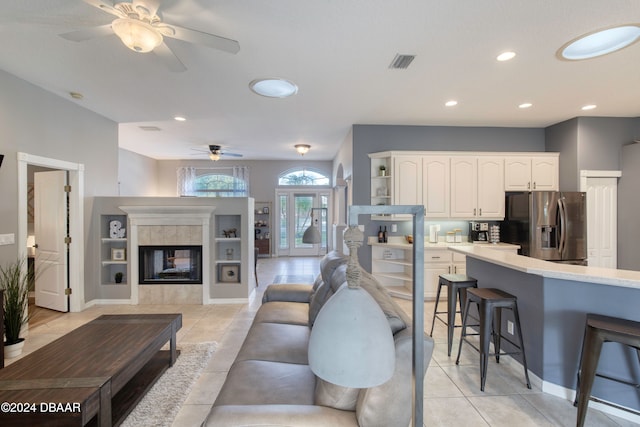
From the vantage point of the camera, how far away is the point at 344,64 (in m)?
2.90

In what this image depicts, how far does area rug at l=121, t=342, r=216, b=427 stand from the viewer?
6.61 ft

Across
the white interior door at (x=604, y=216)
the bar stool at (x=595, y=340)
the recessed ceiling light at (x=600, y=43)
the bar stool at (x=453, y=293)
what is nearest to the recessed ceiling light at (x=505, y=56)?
the recessed ceiling light at (x=600, y=43)

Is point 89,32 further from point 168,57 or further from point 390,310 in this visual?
point 390,310

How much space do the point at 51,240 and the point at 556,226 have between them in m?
7.42

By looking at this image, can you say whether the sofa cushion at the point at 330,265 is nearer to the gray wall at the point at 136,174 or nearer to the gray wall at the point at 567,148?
the gray wall at the point at 567,148

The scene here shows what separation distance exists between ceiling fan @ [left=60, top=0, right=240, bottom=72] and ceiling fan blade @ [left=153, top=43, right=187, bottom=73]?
17 mm

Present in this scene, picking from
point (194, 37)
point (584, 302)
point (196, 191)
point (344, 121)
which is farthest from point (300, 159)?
point (584, 302)

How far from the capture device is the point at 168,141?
6387 mm

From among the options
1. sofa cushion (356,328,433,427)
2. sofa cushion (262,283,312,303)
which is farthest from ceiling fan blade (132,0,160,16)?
sofa cushion (262,283,312,303)

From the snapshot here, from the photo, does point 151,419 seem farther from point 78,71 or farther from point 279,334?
point 78,71

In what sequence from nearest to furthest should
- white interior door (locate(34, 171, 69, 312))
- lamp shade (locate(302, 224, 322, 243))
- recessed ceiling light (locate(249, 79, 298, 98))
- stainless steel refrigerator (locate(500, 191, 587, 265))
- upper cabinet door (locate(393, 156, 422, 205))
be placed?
1. lamp shade (locate(302, 224, 322, 243))
2. recessed ceiling light (locate(249, 79, 298, 98))
3. white interior door (locate(34, 171, 69, 312))
4. stainless steel refrigerator (locate(500, 191, 587, 265))
5. upper cabinet door (locate(393, 156, 422, 205))

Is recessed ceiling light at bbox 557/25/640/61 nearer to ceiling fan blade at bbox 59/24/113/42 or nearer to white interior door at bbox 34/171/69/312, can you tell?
ceiling fan blade at bbox 59/24/113/42

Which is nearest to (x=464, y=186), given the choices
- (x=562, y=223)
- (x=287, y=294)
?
(x=562, y=223)

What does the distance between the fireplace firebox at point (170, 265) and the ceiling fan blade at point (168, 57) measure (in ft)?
9.43
